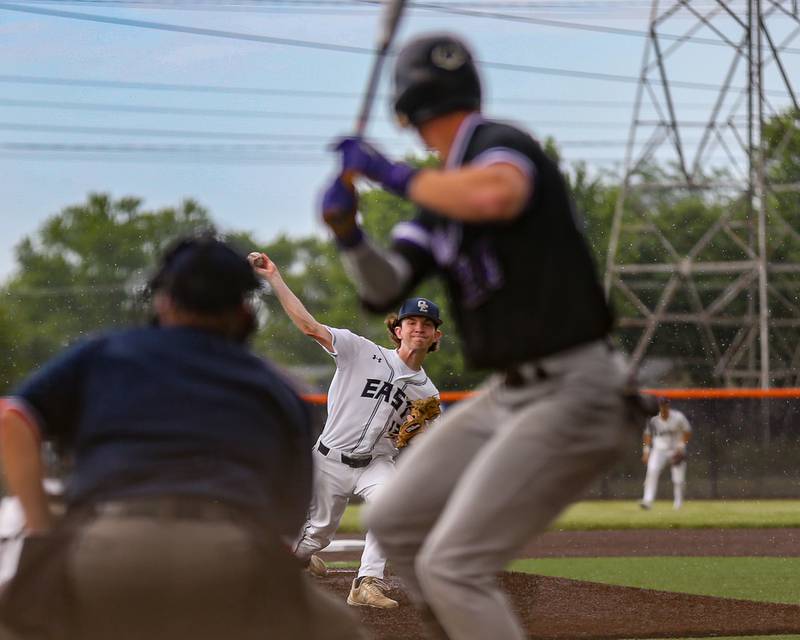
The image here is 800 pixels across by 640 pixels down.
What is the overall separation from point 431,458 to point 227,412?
0.88 meters

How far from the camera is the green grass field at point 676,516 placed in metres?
18.6

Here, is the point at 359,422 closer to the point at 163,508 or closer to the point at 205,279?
the point at 205,279

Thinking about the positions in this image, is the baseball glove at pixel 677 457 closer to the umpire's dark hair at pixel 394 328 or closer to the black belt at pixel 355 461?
the umpire's dark hair at pixel 394 328

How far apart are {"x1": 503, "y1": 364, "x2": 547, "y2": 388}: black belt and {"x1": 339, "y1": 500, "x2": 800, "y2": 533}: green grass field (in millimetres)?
13665

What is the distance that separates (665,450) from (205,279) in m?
19.8

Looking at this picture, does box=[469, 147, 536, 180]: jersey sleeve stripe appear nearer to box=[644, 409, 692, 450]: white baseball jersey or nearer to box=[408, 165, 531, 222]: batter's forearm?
box=[408, 165, 531, 222]: batter's forearm

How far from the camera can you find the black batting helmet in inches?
143

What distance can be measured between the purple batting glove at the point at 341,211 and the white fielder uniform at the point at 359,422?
5300 millimetres

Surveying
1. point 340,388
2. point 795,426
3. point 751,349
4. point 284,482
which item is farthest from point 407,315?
point 751,349

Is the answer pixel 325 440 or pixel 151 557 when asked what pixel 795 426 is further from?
pixel 151 557

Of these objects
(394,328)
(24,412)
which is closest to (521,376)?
(24,412)

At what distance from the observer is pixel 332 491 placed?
8875 mm

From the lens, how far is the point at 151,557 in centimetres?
276

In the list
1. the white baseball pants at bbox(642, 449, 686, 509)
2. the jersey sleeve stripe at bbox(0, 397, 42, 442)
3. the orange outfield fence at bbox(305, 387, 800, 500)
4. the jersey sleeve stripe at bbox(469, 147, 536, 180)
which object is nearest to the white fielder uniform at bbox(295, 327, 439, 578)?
the jersey sleeve stripe at bbox(469, 147, 536, 180)
